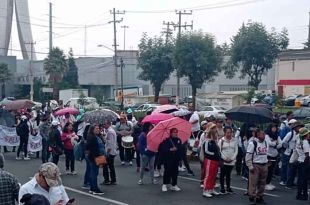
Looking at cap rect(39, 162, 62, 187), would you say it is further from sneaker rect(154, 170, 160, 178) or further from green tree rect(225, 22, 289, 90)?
green tree rect(225, 22, 289, 90)

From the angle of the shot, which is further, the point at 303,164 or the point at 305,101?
the point at 305,101

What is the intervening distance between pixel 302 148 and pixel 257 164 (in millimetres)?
1338

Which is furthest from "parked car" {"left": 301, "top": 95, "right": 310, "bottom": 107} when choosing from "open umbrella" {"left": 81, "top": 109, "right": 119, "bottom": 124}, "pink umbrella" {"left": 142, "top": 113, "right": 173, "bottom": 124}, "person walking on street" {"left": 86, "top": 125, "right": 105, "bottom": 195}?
"person walking on street" {"left": 86, "top": 125, "right": 105, "bottom": 195}

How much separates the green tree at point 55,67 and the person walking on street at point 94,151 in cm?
5595

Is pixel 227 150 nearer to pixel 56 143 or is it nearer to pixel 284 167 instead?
pixel 284 167

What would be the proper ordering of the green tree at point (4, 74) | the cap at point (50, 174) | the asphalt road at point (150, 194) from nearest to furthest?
the cap at point (50, 174)
the asphalt road at point (150, 194)
the green tree at point (4, 74)

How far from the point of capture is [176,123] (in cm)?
1441

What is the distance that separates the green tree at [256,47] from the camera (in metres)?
50.3

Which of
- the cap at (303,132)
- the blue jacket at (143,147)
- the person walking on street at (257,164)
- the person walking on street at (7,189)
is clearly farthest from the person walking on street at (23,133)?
A: the person walking on street at (7,189)

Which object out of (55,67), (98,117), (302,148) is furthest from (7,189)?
(55,67)

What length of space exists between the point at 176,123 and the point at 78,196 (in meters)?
2.97

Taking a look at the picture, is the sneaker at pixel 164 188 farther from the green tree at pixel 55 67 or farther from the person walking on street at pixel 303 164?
the green tree at pixel 55 67

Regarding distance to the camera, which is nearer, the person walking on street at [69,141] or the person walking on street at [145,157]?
the person walking on street at [145,157]

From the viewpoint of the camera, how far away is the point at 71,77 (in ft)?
255
